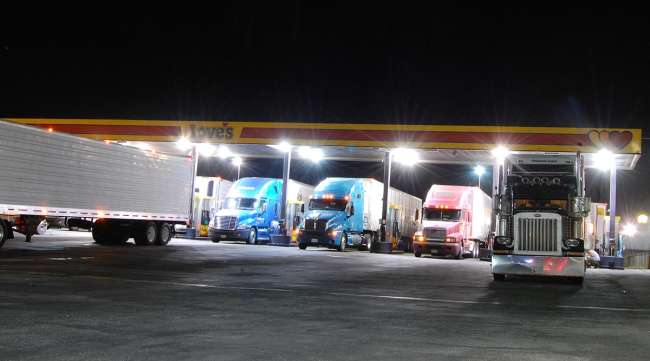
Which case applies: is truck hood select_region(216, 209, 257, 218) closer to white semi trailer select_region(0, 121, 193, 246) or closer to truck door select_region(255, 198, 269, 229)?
truck door select_region(255, 198, 269, 229)

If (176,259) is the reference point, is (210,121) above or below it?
above

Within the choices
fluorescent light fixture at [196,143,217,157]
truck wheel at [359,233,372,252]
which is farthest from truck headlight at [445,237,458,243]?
fluorescent light fixture at [196,143,217,157]

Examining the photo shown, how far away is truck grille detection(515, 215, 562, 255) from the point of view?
1767cm

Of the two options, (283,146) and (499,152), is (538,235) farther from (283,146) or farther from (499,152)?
(283,146)

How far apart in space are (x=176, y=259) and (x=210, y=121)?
48.6 ft

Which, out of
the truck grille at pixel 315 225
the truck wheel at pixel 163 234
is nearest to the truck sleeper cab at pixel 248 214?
the truck grille at pixel 315 225

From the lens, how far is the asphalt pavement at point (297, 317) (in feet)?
22.0

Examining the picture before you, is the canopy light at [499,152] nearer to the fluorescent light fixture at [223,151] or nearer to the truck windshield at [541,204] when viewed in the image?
the truck windshield at [541,204]

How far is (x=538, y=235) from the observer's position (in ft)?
58.5

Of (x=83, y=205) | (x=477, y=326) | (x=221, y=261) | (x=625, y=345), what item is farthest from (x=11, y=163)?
(x=625, y=345)

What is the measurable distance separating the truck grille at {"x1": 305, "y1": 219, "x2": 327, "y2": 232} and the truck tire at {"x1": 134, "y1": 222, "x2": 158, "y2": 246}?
312 inches

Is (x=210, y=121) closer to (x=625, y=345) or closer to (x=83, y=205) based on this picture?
(x=83, y=205)

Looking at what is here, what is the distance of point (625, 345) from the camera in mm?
7562

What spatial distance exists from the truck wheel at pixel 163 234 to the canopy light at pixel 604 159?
19.8m
